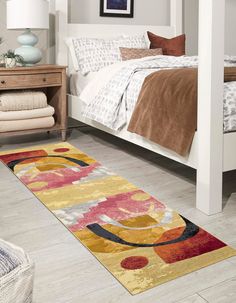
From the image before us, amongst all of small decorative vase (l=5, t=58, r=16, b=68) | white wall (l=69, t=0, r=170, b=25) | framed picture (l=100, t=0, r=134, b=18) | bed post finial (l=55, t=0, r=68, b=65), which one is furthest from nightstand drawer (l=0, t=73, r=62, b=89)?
framed picture (l=100, t=0, r=134, b=18)

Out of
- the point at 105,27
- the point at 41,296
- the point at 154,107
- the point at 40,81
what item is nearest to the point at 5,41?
the point at 40,81

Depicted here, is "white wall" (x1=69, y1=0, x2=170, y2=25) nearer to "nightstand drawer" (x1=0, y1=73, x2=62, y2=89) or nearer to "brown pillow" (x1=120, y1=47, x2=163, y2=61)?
"brown pillow" (x1=120, y1=47, x2=163, y2=61)

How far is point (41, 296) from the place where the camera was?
1.46 meters

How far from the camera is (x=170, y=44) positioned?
4.23 m

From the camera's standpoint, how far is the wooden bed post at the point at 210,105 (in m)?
1.97

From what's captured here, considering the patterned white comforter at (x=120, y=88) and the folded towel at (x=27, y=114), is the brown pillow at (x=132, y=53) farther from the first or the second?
the folded towel at (x=27, y=114)

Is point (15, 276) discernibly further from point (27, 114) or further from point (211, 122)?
point (27, 114)

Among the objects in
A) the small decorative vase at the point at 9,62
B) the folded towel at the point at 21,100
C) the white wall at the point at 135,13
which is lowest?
the folded towel at the point at 21,100

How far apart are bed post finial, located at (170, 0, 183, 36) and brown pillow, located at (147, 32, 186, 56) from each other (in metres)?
0.39

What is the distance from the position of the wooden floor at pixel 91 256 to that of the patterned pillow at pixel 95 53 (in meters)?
0.93

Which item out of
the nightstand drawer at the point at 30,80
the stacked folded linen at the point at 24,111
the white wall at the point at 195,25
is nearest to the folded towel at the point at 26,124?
the stacked folded linen at the point at 24,111

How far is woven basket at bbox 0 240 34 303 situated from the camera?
865mm

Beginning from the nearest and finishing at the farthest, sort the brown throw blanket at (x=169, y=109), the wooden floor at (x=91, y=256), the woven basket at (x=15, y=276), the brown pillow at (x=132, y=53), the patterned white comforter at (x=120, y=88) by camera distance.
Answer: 1. the woven basket at (x=15, y=276)
2. the wooden floor at (x=91, y=256)
3. the brown throw blanket at (x=169, y=109)
4. the patterned white comforter at (x=120, y=88)
5. the brown pillow at (x=132, y=53)

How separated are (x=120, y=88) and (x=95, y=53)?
3.16ft
